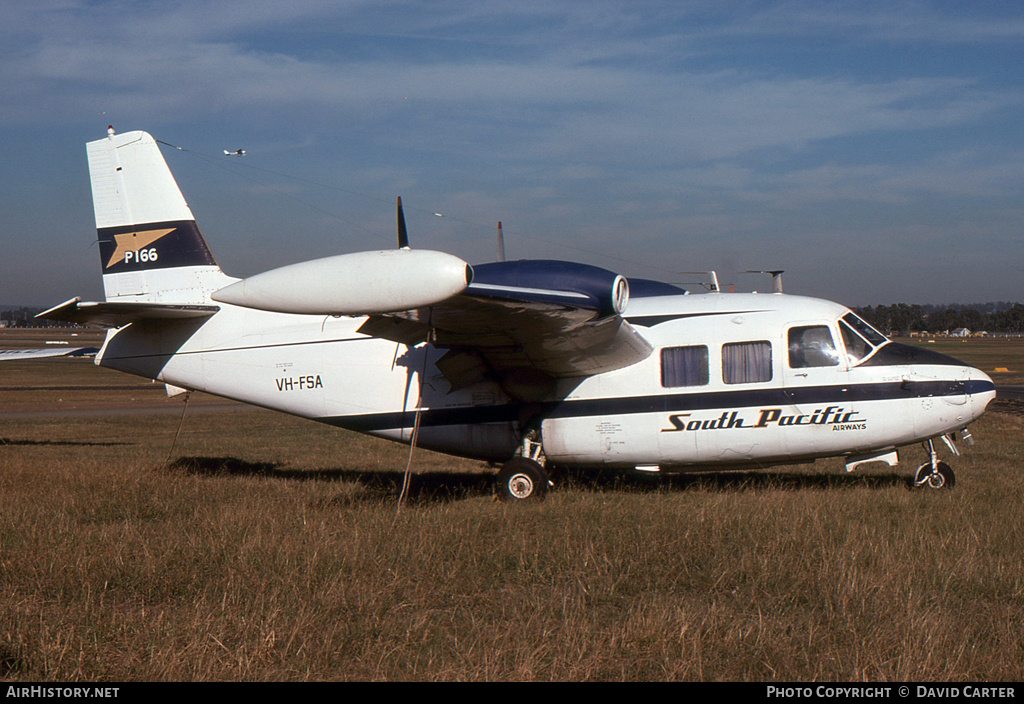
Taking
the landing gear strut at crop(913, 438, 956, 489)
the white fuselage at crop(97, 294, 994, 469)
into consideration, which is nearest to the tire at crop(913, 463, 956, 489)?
the landing gear strut at crop(913, 438, 956, 489)

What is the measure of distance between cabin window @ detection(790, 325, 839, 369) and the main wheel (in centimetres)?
382

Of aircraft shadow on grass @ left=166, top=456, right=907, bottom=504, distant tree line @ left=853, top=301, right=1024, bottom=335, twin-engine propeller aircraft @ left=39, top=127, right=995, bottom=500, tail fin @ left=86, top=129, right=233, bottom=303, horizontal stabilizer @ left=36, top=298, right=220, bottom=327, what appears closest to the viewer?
horizontal stabilizer @ left=36, top=298, right=220, bottom=327

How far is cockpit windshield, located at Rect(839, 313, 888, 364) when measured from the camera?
36.4 feet

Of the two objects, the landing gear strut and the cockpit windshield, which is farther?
the landing gear strut

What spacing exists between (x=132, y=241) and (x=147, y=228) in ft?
1.10

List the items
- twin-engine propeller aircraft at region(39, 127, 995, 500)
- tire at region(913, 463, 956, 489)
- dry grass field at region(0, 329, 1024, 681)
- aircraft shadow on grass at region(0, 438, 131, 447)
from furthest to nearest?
1. aircraft shadow on grass at region(0, 438, 131, 447)
2. tire at region(913, 463, 956, 489)
3. twin-engine propeller aircraft at region(39, 127, 995, 500)
4. dry grass field at region(0, 329, 1024, 681)

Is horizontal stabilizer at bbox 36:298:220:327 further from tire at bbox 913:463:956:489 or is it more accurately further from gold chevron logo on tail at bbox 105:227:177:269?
tire at bbox 913:463:956:489

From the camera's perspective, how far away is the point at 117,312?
11.1m

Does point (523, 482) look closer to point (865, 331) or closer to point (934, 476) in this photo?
point (865, 331)

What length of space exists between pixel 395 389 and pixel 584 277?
15.2 feet

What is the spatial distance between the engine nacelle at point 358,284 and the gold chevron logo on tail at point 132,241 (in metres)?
6.74
